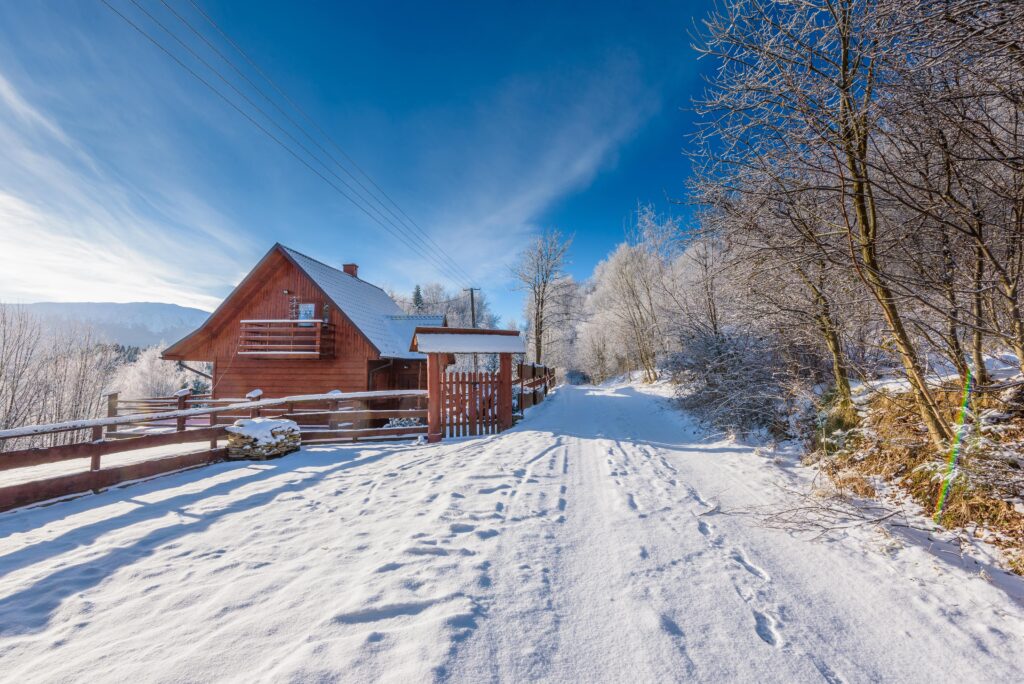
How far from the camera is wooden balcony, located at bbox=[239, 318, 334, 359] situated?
12.2m

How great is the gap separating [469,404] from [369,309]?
9.03m

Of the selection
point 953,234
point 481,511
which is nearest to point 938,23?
point 953,234

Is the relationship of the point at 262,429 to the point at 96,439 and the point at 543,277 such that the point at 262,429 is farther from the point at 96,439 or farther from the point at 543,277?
the point at 543,277

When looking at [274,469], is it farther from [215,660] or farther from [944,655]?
[944,655]

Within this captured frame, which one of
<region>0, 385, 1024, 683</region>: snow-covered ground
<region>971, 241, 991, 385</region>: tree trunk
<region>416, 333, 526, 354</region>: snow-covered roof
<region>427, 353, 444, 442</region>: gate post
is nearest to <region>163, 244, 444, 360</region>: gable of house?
<region>416, 333, 526, 354</region>: snow-covered roof

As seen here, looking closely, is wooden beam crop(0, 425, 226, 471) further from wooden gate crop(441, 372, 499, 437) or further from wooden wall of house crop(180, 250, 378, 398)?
wooden wall of house crop(180, 250, 378, 398)

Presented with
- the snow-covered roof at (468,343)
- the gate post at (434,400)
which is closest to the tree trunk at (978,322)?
the snow-covered roof at (468,343)

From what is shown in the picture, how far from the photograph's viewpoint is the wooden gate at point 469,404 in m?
7.57

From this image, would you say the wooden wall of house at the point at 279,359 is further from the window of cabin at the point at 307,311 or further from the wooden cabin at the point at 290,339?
the window of cabin at the point at 307,311

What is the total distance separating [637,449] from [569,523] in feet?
10.4

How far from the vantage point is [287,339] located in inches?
490

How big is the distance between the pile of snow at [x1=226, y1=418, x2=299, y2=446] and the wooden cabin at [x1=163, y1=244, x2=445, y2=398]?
5819mm

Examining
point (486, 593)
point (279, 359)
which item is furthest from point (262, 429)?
point (279, 359)

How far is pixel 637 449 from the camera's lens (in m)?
6.07
